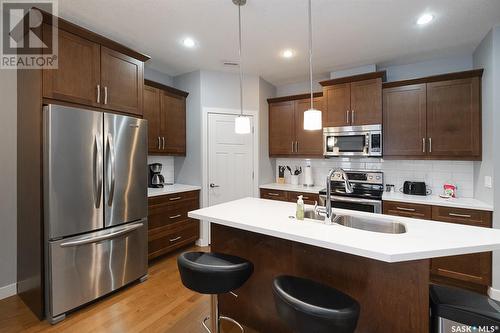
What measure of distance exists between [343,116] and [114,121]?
2980 mm

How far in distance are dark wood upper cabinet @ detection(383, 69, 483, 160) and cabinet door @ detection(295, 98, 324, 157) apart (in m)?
0.93

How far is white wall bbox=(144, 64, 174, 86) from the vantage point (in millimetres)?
3619

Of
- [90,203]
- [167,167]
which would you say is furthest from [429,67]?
[90,203]

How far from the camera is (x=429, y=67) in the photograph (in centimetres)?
331

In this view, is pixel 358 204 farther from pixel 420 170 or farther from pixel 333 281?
pixel 333 281

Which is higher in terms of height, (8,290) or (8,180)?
(8,180)

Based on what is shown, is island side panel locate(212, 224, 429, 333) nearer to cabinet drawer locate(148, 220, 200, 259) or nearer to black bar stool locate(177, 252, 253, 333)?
black bar stool locate(177, 252, 253, 333)

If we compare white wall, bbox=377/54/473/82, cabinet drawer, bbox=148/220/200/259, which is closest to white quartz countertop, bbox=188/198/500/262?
cabinet drawer, bbox=148/220/200/259

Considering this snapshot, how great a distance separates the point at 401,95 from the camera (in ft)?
10.5

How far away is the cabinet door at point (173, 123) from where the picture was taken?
139 inches

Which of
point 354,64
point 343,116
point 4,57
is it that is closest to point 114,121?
point 4,57

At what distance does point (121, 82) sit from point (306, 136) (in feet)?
9.01

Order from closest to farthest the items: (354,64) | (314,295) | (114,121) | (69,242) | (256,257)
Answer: (314,295) → (256,257) → (69,242) → (114,121) → (354,64)

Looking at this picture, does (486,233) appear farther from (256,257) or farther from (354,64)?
(354,64)
